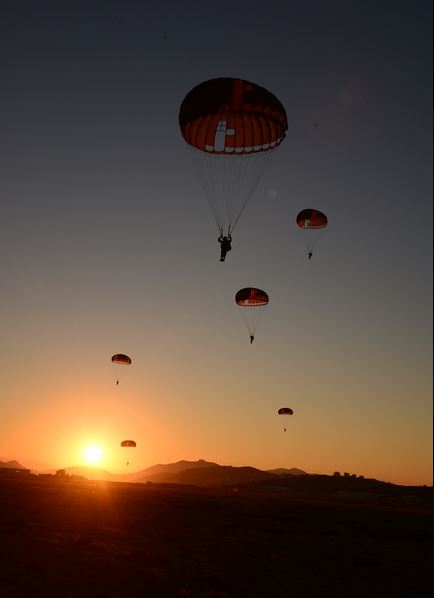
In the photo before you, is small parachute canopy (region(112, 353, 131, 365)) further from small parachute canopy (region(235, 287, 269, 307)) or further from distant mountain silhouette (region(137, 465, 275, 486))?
distant mountain silhouette (region(137, 465, 275, 486))

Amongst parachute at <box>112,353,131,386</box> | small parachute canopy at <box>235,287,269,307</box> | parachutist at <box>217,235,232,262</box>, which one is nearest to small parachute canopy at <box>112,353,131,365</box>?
parachute at <box>112,353,131,386</box>

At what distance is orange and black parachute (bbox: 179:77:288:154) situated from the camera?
2197 cm

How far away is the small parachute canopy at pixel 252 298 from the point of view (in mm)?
37438

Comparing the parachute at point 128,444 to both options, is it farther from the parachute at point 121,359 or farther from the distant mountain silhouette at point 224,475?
the distant mountain silhouette at point 224,475

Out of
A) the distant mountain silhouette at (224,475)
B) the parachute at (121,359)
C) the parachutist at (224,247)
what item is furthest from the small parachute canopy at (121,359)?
the distant mountain silhouette at (224,475)

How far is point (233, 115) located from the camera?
2303 centimetres

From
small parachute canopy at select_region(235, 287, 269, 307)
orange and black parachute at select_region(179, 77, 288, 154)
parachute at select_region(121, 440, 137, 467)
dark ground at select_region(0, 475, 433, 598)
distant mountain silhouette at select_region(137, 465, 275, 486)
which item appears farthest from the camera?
distant mountain silhouette at select_region(137, 465, 275, 486)

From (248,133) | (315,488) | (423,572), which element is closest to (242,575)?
(423,572)

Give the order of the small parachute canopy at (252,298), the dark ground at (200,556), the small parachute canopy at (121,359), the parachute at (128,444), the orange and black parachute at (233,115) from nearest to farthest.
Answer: the dark ground at (200,556) → the orange and black parachute at (233,115) → the small parachute canopy at (252,298) → the small parachute canopy at (121,359) → the parachute at (128,444)

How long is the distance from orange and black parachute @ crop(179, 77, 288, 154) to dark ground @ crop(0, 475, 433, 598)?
58.1ft

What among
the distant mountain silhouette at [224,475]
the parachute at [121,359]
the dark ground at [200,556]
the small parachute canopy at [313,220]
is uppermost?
the small parachute canopy at [313,220]

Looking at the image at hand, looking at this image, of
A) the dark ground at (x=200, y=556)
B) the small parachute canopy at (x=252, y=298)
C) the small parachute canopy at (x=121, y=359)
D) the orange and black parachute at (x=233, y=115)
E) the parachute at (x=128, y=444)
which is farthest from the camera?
the parachute at (x=128, y=444)

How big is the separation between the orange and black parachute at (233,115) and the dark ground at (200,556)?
697 inches

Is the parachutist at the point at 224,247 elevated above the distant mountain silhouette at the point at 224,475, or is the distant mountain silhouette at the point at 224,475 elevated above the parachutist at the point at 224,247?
the parachutist at the point at 224,247
